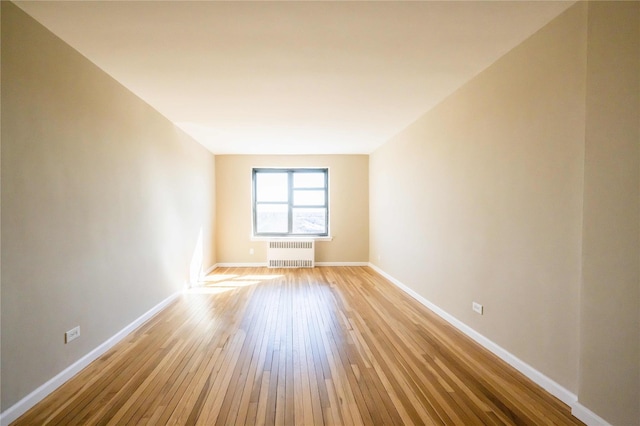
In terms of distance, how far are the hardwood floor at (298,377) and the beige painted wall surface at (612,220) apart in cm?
35

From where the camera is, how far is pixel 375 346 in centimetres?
256

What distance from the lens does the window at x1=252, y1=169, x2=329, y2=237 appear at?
652cm

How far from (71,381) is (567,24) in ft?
13.9

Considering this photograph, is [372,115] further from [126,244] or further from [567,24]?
[126,244]

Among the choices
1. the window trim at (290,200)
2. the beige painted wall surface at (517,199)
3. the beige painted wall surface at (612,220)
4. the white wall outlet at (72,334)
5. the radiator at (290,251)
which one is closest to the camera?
the beige painted wall surface at (612,220)

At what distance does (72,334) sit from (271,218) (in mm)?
4534

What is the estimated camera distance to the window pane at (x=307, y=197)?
654cm

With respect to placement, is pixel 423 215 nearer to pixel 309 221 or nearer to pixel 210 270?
pixel 309 221

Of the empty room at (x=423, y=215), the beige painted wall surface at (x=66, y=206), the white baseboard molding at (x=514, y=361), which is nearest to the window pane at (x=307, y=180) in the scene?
the empty room at (x=423, y=215)

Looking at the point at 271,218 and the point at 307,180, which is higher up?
the point at 307,180

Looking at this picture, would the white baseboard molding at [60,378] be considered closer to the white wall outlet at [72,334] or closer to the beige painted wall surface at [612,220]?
the white wall outlet at [72,334]

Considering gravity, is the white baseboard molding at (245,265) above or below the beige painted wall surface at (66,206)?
below

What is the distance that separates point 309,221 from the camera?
656cm

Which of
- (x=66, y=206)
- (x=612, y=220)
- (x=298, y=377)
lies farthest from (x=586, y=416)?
(x=66, y=206)
